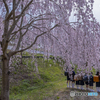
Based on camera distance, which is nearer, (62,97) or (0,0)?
(0,0)

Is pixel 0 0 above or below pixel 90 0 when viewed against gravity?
above

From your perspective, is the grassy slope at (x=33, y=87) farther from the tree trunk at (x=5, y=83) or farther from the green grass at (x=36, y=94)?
the tree trunk at (x=5, y=83)

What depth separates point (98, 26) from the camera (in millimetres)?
2979

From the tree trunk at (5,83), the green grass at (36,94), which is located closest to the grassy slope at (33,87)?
the green grass at (36,94)

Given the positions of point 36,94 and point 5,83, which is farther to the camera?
point 36,94

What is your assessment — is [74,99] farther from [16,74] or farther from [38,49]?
[16,74]

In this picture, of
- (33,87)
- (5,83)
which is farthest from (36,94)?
(5,83)

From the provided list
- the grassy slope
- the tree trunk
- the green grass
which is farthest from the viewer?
the grassy slope

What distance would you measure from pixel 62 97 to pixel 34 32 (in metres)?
3.14

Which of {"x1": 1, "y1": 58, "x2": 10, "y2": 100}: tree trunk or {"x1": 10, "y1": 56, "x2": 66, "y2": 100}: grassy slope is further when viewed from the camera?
{"x1": 10, "y1": 56, "x2": 66, "y2": 100}: grassy slope

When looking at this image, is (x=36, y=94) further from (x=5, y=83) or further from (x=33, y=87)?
(x=5, y=83)

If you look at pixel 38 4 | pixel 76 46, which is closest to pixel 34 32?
pixel 38 4

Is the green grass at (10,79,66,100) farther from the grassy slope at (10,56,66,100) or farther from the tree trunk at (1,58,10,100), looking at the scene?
Answer: the tree trunk at (1,58,10,100)

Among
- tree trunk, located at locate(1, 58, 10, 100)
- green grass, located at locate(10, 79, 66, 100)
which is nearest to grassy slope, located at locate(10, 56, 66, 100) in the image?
green grass, located at locate(10, 79, 66, 100)
